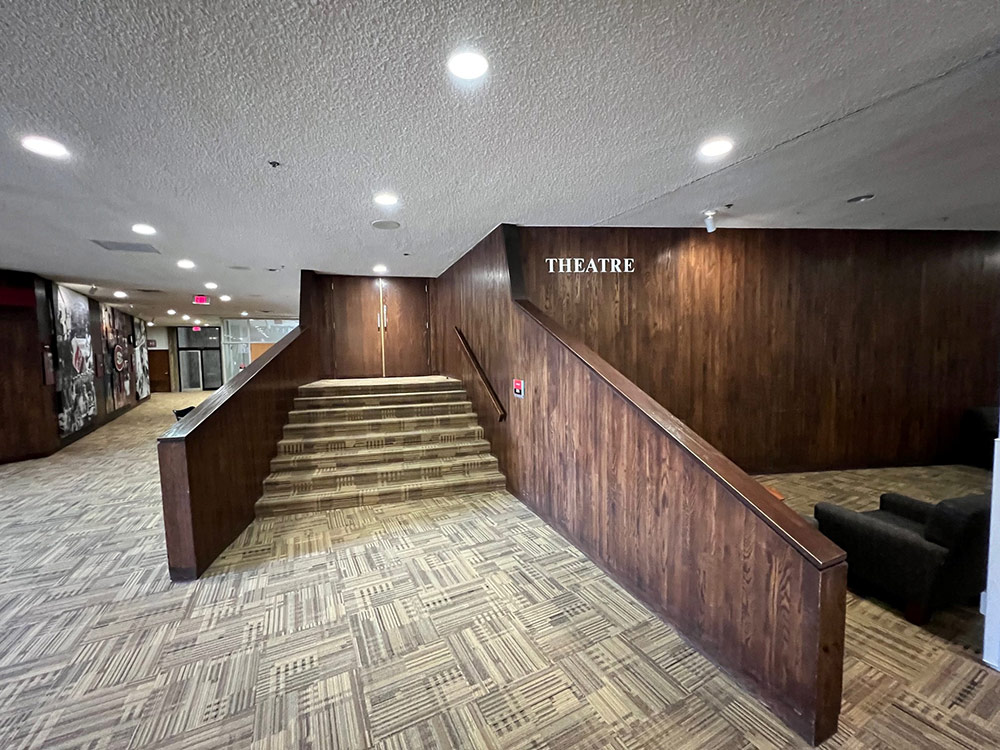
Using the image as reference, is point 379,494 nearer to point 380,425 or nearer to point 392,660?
point 380,425

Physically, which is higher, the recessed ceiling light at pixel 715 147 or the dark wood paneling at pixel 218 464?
the recessed ceiling light at pixel 715 147

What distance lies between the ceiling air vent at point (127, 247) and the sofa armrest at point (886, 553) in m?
6.49

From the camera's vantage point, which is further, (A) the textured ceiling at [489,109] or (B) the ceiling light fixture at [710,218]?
(B) the ceiling light fixture at [710,218]

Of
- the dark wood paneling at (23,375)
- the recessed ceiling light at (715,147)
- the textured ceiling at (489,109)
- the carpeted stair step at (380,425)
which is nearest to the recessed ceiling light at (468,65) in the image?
the textured ceiling at (489,109)

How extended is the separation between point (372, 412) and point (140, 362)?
38.0 ft

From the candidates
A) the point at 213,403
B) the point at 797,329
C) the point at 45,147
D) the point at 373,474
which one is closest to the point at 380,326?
the point at 373,474

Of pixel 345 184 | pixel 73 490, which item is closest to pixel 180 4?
pixel 345 184

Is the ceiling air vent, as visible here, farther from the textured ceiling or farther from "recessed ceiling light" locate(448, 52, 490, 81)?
"recessed ceiling light" locate(448, 52, 490, 81)

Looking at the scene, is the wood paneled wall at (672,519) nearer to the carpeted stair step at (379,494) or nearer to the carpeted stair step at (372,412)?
the carpeted stair step at (379,494)

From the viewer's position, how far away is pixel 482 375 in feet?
15.2

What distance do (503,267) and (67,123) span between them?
9.66 feet

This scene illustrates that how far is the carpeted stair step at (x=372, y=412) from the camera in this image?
15.5 ft

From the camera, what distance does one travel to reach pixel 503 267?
3.95 meters

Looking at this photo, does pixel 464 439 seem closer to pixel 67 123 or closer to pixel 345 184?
pixel 345 184
